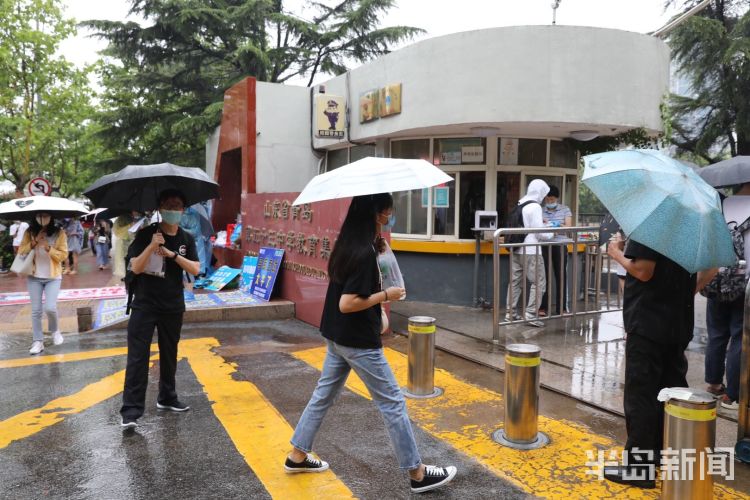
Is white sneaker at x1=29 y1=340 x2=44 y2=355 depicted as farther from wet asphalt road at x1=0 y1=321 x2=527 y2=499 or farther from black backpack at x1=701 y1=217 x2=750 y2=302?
black backpack at x1=701 y1=217 x2=750 y2=302

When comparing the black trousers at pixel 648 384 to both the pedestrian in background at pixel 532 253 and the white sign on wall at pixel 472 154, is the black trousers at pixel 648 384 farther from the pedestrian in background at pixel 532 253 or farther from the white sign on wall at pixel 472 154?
the white sign on wall at pixel 472 154

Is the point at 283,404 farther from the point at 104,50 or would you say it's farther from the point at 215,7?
the point at 104,50

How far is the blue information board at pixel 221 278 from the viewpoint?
427 inches

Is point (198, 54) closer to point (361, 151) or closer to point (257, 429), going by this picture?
point (361, 151)

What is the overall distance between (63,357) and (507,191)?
22.9ft

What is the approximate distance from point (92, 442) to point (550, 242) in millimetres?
5537

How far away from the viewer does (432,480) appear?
3.43 metres

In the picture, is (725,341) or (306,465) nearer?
(306,465)

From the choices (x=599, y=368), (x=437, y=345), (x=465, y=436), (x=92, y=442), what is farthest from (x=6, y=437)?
(x=599, y=368)

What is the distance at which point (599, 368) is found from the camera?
232 inches

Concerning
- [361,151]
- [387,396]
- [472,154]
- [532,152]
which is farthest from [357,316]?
[361,151]

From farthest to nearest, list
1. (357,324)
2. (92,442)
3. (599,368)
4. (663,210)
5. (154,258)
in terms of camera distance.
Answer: (599,368)
(154,258)
(92,442)
(357,324)
(663,210)

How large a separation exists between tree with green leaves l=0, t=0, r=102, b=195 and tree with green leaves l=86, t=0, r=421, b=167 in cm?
208

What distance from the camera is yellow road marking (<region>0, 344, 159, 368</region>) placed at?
645 cm
